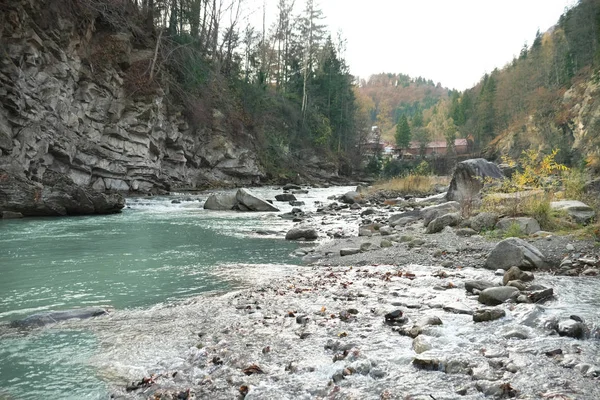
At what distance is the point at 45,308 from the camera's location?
459 cm

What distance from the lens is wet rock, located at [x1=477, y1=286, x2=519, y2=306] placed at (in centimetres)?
397

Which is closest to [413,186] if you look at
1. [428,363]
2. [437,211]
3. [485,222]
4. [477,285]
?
[437,211]

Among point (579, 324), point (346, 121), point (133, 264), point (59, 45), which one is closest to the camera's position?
point (579, 324)

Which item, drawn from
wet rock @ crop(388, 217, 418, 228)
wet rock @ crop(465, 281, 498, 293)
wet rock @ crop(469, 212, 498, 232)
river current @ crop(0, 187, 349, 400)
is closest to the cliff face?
river current @ crop(0, 187, 349, 400)

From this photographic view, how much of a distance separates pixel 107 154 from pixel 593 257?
66.6ft

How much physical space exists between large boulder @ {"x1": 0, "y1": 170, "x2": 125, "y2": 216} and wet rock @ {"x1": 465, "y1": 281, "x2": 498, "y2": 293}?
12974mm

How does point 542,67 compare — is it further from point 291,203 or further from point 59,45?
point 59,45

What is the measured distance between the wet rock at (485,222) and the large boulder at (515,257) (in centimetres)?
245

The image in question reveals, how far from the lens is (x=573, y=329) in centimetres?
303

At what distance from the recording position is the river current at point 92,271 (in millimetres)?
3045

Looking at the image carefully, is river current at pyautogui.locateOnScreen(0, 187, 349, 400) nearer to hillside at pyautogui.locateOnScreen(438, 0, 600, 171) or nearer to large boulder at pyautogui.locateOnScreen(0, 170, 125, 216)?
large boulder at pyautogui.locateOnScreen(0, 170, 125, 216)

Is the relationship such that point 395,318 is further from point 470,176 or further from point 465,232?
point 470,176

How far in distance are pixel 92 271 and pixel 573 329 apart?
6209 millimetres

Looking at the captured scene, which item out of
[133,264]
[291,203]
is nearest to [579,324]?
[133,264]
